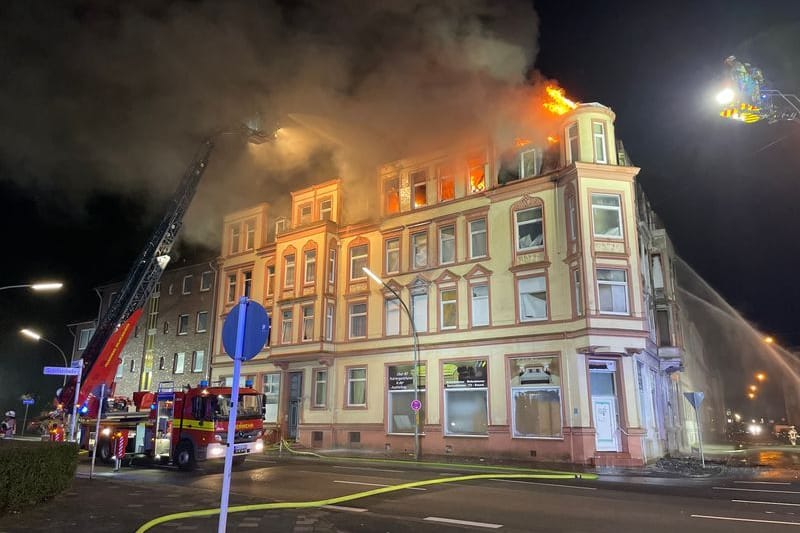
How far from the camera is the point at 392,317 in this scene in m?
28.7

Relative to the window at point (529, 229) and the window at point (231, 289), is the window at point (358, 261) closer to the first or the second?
the window at point (529, 229)

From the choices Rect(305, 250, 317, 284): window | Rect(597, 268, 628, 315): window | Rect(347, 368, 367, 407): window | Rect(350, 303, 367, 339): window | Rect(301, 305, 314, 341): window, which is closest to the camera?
Rect(597, 268, 628, 315): window

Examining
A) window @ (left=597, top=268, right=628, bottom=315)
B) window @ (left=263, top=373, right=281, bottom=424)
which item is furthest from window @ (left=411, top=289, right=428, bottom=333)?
window @ (left=263, top=373, right=281, bottom=424)

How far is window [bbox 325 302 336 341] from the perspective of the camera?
2997 cm

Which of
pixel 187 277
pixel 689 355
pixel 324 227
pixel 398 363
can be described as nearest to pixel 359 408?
pixel 398 363

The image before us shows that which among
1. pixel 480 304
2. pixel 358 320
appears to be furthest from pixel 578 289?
pixel 358 320

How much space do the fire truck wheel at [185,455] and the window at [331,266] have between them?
1411 centimetres

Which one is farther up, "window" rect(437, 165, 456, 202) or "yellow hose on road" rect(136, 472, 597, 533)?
"window" rect(437, 165, 456, 202)

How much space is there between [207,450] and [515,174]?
18.6 m

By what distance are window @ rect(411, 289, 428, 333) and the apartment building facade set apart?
0.08m

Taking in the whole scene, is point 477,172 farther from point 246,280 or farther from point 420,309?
point 246,280

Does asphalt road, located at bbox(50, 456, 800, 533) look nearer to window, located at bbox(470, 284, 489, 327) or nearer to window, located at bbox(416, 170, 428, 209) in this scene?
window, located at bbox(470, 284, 489, 327)

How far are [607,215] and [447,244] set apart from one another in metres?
8.03

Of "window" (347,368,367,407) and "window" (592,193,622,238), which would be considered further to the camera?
"window" (347,368,367,407)
